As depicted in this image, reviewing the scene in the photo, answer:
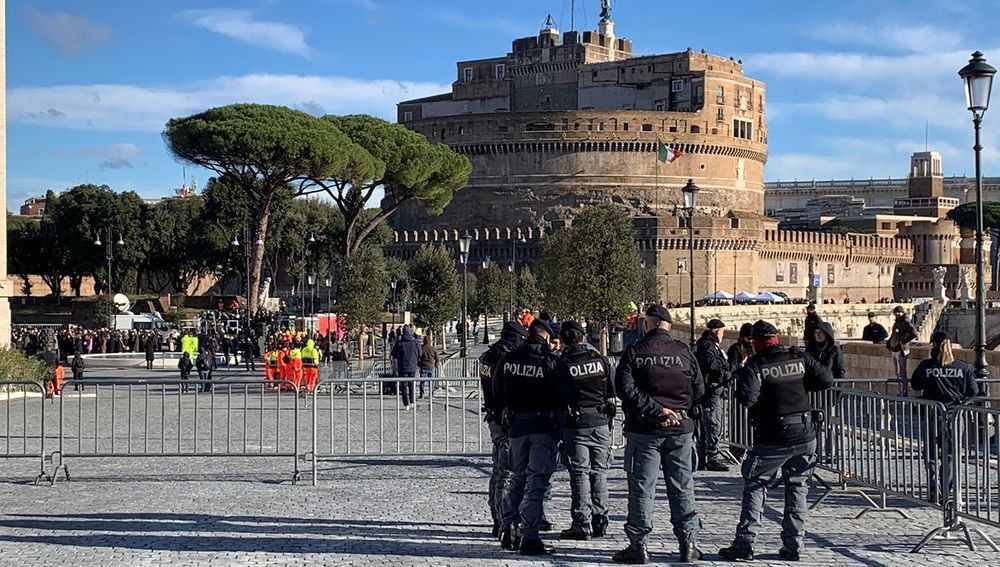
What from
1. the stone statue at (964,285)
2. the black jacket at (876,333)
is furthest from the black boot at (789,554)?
the stone statue at (964,285)

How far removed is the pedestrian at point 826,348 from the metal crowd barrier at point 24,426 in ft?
19.5

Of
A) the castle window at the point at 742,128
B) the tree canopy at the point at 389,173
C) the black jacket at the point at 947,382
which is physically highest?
the castle window at the point at 742,128

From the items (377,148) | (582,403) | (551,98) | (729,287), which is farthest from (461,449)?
(551,98)

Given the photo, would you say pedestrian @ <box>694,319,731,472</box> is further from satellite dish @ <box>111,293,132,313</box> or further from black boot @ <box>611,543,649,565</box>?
satellite dish @ <box>111,293,132,313</box>

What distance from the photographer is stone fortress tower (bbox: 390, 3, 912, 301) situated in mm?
80562

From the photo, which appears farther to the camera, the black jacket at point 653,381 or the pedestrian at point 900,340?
the pedestrian at point 900,340

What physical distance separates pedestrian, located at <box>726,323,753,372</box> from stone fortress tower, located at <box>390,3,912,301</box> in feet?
213

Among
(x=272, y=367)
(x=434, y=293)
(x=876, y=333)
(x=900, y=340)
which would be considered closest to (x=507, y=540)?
(x=900, y=340)

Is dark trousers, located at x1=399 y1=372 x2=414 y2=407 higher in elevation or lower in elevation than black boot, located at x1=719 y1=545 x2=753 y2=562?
higher

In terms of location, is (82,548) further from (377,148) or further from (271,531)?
(377,148)

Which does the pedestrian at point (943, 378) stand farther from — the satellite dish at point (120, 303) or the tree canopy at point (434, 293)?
the satellite dish at point (120, 303)

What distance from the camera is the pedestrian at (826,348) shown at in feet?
31.7

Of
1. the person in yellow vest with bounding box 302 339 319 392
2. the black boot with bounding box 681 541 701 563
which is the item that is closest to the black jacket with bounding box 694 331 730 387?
the black boot with bounding box 681 541 701 563

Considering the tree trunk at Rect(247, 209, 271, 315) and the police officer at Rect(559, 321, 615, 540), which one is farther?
the tree trunk at Rect(247, 209, 271, 315)
